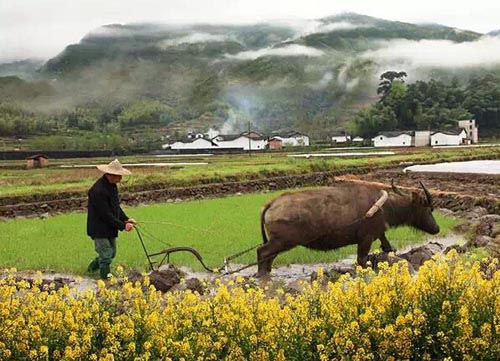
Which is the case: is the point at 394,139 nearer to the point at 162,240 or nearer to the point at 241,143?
the point at 241,143

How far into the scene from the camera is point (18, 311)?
206 inches

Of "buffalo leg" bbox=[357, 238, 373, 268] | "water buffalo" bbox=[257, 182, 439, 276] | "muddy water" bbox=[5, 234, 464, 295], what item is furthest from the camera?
"muddy water" bbox=[5, 234, 464, 295]

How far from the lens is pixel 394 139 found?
282 feet

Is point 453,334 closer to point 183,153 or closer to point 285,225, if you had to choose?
point 285,225

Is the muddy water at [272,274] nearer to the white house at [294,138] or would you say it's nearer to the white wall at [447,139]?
the white wall at [447,139]

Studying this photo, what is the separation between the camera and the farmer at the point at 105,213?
9.69 meters

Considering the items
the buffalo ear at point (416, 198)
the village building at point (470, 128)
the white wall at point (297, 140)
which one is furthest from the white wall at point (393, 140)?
the buffalo ear at point (416, 198)

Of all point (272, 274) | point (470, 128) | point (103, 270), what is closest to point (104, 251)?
point (103, 270)

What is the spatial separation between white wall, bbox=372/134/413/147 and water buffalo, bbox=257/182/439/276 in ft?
251

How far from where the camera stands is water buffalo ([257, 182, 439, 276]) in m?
9.86

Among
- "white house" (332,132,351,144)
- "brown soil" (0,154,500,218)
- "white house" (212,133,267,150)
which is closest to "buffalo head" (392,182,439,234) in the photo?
"brown soil" (0,154,500,218)

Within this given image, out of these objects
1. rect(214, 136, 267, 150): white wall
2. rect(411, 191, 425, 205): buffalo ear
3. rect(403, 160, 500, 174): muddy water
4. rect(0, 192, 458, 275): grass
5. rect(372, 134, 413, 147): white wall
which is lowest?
rect(214, 136, 267, 150): white wall

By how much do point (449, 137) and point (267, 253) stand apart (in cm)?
7996

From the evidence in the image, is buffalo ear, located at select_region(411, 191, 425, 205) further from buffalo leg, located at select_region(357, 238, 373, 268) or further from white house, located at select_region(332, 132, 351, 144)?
white house, located at select_region(332, 132, 351, 144)
